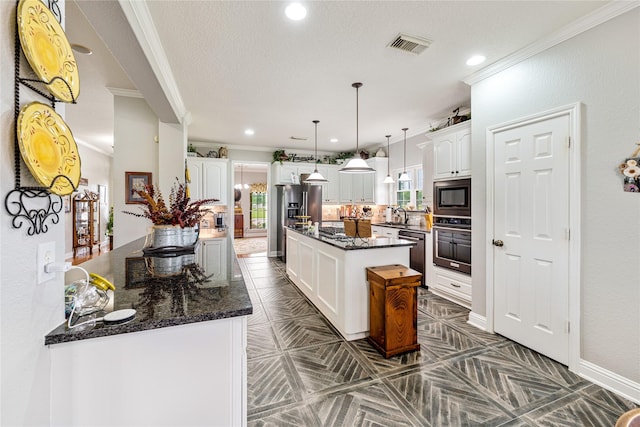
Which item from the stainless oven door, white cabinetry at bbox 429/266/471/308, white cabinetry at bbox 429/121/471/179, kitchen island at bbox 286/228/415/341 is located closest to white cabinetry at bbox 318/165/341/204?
white cabinetry at bbox 429/121/471/179

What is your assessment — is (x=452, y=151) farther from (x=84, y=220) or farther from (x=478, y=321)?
(x=84, y=220)

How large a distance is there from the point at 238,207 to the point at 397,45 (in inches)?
391

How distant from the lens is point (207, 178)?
6137mm

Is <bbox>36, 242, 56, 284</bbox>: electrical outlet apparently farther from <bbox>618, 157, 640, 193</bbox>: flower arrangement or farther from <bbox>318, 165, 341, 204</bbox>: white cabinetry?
<bbox>318, 165, 341, 204</bbox>: white cabinetry

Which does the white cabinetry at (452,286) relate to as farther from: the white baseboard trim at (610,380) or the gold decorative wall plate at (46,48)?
the gold decorative wall plate at (46,48)

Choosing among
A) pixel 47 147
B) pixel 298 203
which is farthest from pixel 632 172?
pixel 298 203

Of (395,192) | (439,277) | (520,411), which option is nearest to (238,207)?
(395,192)

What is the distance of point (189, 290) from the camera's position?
51.9 inches

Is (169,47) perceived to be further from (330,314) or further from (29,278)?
(330,314)

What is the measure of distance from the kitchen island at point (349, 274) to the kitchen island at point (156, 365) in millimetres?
1738

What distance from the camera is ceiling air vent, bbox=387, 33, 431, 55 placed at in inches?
96.8

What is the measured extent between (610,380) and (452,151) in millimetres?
2836

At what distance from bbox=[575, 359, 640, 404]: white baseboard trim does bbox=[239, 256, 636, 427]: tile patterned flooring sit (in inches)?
2.6

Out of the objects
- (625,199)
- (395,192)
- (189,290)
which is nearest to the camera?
(189,290)
